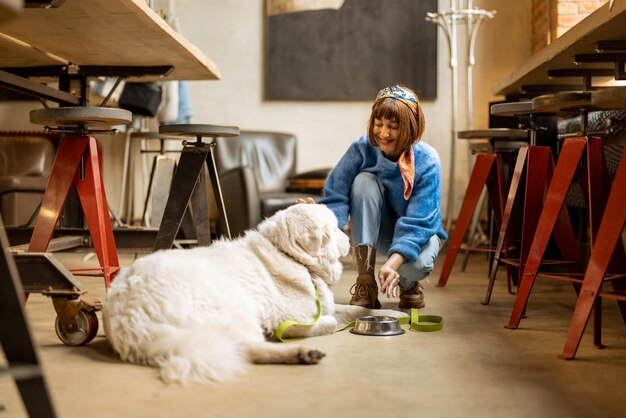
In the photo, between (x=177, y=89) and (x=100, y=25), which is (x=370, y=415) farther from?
(x=177, y=89)

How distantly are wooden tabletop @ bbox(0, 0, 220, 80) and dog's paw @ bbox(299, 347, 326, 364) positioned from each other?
1321 mm

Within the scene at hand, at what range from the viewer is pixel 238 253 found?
2.21 meters

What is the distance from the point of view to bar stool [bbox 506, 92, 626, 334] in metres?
2.28

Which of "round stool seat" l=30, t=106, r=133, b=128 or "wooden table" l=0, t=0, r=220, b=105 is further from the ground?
"wooden table" l=0, t=0, r=220, b=105

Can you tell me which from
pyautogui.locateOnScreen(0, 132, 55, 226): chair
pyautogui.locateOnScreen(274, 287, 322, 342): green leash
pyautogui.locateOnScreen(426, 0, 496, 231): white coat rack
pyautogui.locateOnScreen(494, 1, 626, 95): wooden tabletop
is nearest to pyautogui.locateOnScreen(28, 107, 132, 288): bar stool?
pyautogui.locateOnScreen(274, 287, 322, 342): green leash

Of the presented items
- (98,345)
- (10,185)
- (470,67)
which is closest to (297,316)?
(98,345)

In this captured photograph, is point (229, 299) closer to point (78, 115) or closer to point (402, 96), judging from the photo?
point (78, 115)

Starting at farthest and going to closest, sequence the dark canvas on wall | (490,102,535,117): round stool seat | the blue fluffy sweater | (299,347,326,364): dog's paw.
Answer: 1. the dark canvas on wall
2. (490,102,535,117): round stool seat
3. the blue fluffy sweater
4. (299,347,326,364): dog's paw

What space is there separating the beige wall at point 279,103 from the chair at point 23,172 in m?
0.50

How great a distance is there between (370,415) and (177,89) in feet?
14.8

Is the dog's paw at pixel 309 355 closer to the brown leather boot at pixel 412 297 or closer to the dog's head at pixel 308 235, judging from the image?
the dog's head at pixel 308 235

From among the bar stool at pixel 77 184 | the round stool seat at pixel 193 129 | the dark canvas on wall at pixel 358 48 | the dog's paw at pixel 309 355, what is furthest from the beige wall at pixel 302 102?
the dog's paw at pixel 309 355

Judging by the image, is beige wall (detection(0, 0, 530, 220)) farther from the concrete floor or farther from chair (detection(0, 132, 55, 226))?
the concrete floor

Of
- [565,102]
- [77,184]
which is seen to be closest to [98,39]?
[77,184]
